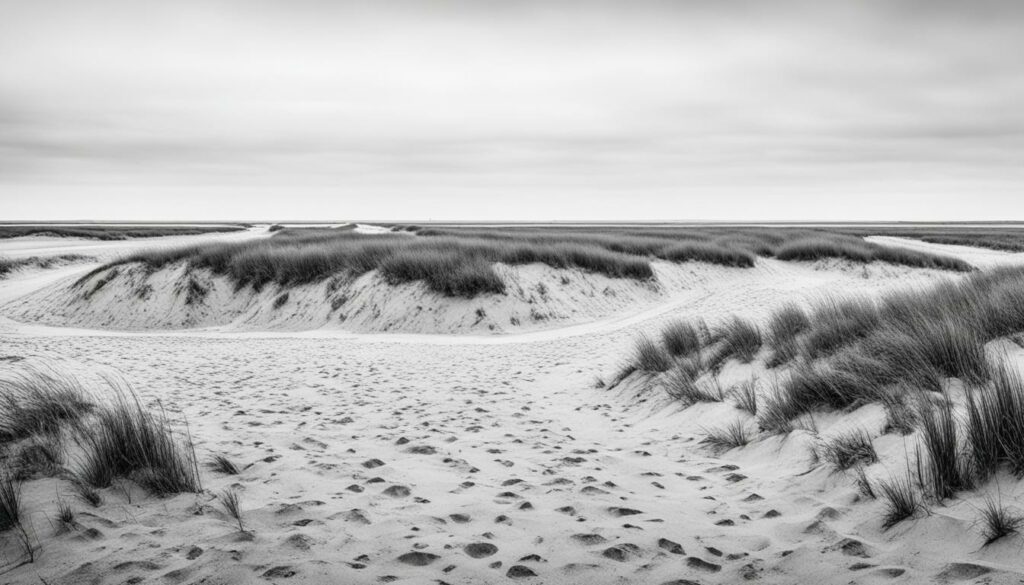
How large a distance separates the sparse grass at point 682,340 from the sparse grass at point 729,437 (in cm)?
311

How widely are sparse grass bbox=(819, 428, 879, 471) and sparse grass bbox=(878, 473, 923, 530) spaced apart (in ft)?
2.19

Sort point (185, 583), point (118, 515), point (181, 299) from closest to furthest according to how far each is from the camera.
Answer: point (185, 583), point (118, 515), point (181, 299)

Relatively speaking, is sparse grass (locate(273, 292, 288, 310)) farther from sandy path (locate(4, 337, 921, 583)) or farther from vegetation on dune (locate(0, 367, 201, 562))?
vegetation on dune (locate(0, 367, 201, 562))

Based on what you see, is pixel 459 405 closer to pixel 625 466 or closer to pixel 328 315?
pixel 625 466

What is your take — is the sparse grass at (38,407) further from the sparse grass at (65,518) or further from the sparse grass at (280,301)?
the sparse grass at (280,301)

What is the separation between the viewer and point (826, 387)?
5742 millimetres

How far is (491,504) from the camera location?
426 cm

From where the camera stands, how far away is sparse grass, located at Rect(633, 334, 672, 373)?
8.60 meters

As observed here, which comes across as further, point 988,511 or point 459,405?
point 459,405

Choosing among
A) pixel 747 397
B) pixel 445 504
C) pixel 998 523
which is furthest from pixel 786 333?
pixel 445 504

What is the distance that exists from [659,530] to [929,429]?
5.80 ft

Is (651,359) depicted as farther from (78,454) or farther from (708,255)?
(708,255)

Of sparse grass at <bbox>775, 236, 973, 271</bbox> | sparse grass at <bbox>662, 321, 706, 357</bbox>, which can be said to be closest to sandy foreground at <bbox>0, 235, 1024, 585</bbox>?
sparse grass at <bbox>662, 321, 706, 357</bbox>

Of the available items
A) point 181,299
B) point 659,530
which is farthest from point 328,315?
point 659,530
